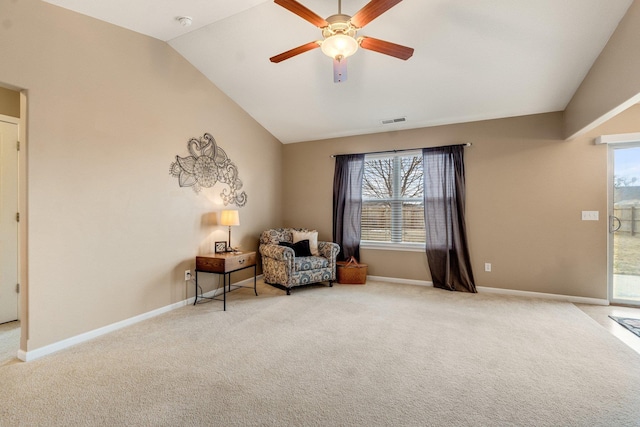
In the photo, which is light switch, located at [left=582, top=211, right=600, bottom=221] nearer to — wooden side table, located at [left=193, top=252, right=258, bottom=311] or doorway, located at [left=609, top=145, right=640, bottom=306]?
doorway, located at [left=609, top=145, right=640, bottom=306]

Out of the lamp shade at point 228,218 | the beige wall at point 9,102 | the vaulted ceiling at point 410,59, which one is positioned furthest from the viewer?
the lamp shade at point 228,218

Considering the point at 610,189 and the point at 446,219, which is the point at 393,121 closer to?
the point at 446,219

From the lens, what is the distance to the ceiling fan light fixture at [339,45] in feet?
7.50

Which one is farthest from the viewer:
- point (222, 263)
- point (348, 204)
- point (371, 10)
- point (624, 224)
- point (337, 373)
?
point (348, 204)

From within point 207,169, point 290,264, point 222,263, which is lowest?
point 290,264

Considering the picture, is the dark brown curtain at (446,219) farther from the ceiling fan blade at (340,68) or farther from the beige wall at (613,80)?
the ceiling fan blade at (340,68)

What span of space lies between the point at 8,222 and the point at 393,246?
494 cm

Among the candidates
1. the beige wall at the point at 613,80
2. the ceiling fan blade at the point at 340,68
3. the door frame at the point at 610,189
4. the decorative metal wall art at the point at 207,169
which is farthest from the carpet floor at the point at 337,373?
the ceiling fan blade at the point at 340,68

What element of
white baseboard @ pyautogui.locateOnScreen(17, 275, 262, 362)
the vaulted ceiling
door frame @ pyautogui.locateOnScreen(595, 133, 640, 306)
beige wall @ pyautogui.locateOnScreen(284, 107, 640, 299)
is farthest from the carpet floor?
the vaulted ceiling

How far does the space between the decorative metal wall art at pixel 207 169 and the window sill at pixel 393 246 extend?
2.20 metres

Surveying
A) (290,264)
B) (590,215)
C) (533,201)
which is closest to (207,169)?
(290,264)

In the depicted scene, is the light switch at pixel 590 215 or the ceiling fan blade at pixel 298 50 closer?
the ceiling fan blade at pixel 298 50

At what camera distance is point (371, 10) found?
211 cm

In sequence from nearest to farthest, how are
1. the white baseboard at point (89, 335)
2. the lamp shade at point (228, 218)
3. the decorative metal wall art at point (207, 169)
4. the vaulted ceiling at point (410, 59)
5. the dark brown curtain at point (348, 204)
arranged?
the white baseboard at point (89, 335) < the vaulted ceiling at point (410, 59) < the decorative metal wall art at point (207, 169) < the lamp shade at point (228, 218) < the dark brown curtain at point (348, 204)
